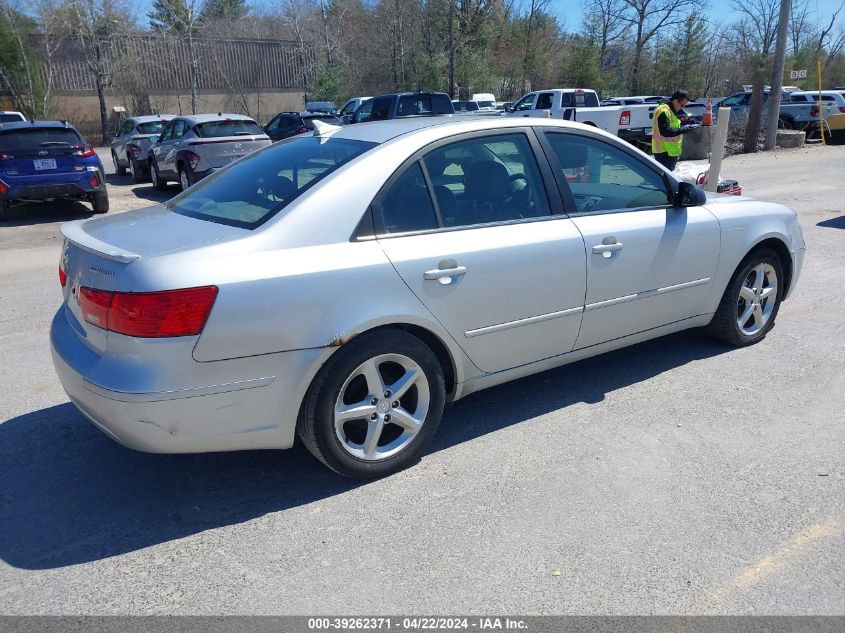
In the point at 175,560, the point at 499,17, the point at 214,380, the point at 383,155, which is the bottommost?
the point at 175,560

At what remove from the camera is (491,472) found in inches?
146

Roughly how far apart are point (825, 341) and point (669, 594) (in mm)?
3512

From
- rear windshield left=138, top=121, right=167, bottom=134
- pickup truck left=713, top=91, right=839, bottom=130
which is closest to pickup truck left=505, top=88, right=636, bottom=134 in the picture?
pickup truck left=713, top=91, right=839, bottom=130

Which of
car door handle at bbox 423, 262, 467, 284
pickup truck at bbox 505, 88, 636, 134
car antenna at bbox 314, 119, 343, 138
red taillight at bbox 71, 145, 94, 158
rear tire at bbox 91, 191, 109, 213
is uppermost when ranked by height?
pickup truck at bbox 505, 88, 636, 134

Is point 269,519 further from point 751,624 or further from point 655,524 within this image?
point 751,624

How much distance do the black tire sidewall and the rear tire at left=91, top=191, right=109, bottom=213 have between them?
421 inches

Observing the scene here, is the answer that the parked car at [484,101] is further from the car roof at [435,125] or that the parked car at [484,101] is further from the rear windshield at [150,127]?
the car roof at [435,125]

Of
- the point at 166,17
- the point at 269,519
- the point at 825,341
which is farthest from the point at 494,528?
the point at 166,17

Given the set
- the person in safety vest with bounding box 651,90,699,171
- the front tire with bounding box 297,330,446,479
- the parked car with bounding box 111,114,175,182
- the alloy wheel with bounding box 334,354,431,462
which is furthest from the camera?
the parked car with bounding box 111,114,175,182

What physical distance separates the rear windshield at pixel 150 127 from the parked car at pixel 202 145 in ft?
9.68

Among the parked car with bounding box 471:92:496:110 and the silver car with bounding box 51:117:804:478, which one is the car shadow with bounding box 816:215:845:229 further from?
the parked car with bounding box 471:92:496:110

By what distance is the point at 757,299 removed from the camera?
17.4 ft

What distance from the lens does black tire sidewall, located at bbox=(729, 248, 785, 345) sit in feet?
16.7

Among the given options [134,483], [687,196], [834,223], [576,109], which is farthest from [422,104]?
[134,483]
